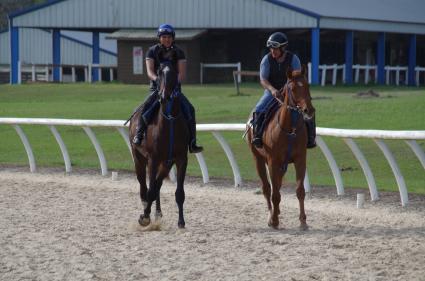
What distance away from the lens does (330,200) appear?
1426cm

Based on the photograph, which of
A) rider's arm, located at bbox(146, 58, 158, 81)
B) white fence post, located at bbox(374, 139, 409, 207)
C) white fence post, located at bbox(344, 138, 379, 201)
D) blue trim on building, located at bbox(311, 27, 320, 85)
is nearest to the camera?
rider's arm, located at bbox(146, 58, 158, 81)

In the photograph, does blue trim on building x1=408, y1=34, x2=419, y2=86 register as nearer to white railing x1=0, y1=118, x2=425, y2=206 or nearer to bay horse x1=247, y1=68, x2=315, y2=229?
white railing x1=0, y1=118, x2=425, y2=206

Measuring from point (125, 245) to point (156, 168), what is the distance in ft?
5.51

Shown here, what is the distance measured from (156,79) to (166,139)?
70 centimetres

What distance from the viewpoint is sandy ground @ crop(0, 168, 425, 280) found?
9117 millimetres

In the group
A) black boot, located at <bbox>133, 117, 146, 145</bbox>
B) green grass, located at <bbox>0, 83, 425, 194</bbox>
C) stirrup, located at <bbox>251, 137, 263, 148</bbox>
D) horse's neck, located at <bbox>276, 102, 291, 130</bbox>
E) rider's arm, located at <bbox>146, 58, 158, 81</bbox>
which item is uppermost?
rider's arm, located at <bbox>146, 58, 158, 81</bbox>

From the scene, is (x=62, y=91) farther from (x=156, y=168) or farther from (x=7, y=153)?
(x=156, y=168)

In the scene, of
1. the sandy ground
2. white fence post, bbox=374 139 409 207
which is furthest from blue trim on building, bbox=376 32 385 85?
white fence post, bbox=374 139 409 207

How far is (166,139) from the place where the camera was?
39.3 feet

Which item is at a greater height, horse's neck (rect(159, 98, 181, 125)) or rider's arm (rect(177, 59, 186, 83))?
rider's arm (rect(177, 59, 186, 83))

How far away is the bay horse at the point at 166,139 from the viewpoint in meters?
11.9

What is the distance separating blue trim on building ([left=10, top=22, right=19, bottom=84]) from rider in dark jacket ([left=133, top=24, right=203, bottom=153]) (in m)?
36.9

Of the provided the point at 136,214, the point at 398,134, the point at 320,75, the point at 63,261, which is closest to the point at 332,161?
the point at 398,134

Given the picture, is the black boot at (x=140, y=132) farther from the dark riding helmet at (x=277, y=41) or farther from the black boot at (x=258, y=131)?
the dark riding helmet at (x=277, y=41)
